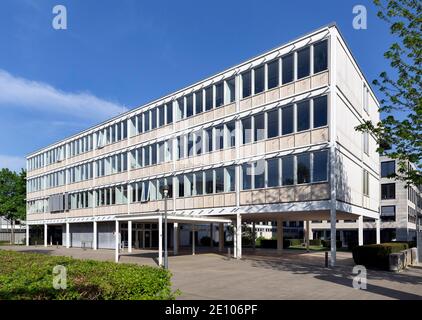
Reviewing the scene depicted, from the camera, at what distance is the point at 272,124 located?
1147 inches

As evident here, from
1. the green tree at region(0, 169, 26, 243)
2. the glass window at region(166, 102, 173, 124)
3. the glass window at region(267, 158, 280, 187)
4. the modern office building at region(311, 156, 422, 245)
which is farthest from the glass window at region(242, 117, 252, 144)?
the green tree at region(0, 169, 26, 243)

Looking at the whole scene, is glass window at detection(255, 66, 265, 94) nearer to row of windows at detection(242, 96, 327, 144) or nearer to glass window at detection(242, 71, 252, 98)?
glass window at detection(242, 71, 252, 98)

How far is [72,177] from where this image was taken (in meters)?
53.8

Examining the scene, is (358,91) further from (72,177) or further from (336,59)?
(72,177)

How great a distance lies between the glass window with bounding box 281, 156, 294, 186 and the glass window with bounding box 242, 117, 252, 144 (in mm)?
3638

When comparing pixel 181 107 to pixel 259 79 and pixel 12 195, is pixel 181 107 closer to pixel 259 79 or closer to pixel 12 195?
pixel 259 79

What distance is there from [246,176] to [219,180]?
2.74 metres

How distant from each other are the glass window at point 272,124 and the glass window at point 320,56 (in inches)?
155

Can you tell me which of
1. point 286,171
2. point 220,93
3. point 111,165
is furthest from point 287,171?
point 111,165

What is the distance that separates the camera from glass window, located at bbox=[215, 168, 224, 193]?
32.3 metres

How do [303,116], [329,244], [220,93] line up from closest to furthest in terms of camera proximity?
[303,116] → [220,93] → [329,244]

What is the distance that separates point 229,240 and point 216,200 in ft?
92.6

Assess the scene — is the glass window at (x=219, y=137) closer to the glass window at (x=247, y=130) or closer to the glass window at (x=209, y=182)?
the glass window at (x=209, y=182)
